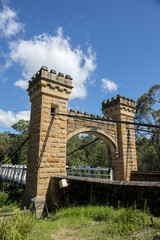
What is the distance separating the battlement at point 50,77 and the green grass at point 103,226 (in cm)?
562

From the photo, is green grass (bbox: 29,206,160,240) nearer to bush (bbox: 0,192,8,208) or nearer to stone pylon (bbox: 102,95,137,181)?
stone pylon (bbox: 102,95,137,181)

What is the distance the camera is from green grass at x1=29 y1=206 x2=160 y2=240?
2.55 metres

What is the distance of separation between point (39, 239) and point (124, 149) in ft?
26.8

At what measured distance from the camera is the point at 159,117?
19.3 meters

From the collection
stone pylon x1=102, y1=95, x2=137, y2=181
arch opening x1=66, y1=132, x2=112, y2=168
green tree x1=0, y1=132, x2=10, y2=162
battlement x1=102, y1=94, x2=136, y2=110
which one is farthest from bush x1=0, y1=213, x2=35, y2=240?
green tree x1=0, y1=132, x2=10, y2=162

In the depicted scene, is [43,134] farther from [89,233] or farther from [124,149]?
[124,149]

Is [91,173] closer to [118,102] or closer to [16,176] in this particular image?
[118,102]

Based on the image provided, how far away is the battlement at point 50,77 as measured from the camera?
721 centimetres

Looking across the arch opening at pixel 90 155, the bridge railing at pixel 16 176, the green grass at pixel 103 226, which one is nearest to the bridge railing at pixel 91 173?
the bridge railing at pixel 16 176

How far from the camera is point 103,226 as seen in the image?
3.01 m

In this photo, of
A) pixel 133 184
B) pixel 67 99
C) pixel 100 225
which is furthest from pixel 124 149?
pixel 100 225

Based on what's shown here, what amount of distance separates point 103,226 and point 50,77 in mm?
6215

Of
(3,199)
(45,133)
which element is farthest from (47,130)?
(3,199)

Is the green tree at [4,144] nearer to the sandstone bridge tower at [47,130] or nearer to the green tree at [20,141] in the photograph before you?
the green tree at [20,141]
